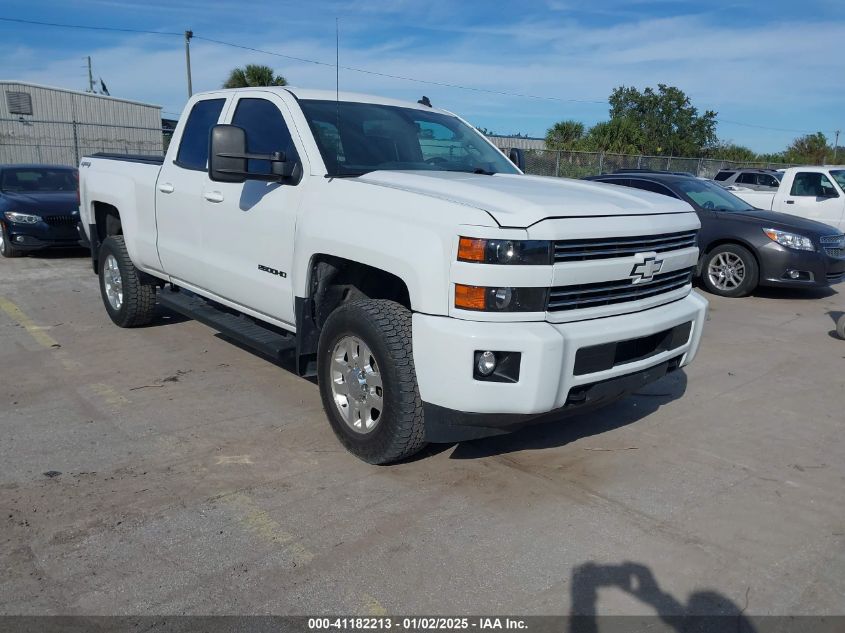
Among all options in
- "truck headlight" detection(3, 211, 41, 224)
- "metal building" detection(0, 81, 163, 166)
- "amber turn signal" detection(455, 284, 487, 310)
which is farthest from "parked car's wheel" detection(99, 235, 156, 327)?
"metal building" detection(0, 81, 163, 166)

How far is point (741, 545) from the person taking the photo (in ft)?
10.7

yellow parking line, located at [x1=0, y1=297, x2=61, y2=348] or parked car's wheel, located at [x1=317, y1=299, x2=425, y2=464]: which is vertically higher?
parked car's wheel, located at [x1=317, y1=299, x2=425, y2=464]

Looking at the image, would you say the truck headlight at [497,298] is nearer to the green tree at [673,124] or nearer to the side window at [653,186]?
the side window at [653,186]

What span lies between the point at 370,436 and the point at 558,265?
4.49 ft

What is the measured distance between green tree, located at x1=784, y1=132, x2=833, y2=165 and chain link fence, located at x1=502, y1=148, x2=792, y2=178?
1799 cm

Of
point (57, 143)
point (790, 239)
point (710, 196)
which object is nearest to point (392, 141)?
point (790, 239)

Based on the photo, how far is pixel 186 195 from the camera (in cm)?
527

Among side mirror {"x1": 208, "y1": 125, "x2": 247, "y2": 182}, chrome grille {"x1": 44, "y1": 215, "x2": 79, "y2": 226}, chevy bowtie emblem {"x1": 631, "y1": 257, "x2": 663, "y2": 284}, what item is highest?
side mirror {"x1": 208, "y1": 125, "x2": 247, "y2": 182}

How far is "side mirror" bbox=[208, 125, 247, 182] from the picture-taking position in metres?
4.12

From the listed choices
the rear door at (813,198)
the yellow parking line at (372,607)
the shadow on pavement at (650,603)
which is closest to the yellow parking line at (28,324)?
the yellow parking line at (372,607)

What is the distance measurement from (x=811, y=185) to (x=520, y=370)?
39.5ft

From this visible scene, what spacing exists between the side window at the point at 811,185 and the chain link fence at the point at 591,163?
10437mm

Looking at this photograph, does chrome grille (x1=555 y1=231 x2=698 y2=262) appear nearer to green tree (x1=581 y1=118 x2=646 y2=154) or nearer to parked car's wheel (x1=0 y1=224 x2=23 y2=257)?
parked car's wheel (x1=0 y1=224 x2=23 y2=257)

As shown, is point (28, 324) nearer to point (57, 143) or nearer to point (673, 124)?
point (57, 143)
